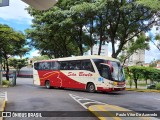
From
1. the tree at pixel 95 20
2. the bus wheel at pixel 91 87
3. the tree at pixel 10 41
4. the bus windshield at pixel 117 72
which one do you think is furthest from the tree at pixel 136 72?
the tree at pixel 10 41

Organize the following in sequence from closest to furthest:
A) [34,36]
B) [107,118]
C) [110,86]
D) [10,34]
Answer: [107,118], [110,86], [10,34], [34,36]

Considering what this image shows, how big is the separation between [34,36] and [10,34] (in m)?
4.81

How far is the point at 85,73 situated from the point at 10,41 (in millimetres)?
13674

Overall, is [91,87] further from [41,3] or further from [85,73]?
[41,3]

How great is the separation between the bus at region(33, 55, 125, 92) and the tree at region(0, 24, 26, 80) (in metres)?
4.37

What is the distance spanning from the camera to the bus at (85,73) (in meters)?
23.0

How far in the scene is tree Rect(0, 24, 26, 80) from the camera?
30909 mm

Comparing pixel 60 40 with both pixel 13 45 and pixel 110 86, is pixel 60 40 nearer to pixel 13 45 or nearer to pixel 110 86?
pixel 13 45

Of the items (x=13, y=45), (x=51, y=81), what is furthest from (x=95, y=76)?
(x=13, y=45)

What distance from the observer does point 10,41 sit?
115ft

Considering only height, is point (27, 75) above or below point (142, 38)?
below

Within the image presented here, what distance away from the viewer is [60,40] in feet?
119

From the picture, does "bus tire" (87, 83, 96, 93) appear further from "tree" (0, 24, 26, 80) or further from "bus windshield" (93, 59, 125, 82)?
"tree" (0, 24, 26, 80)

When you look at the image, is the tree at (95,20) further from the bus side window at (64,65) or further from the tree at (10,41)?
the bus side window at (64,65)
